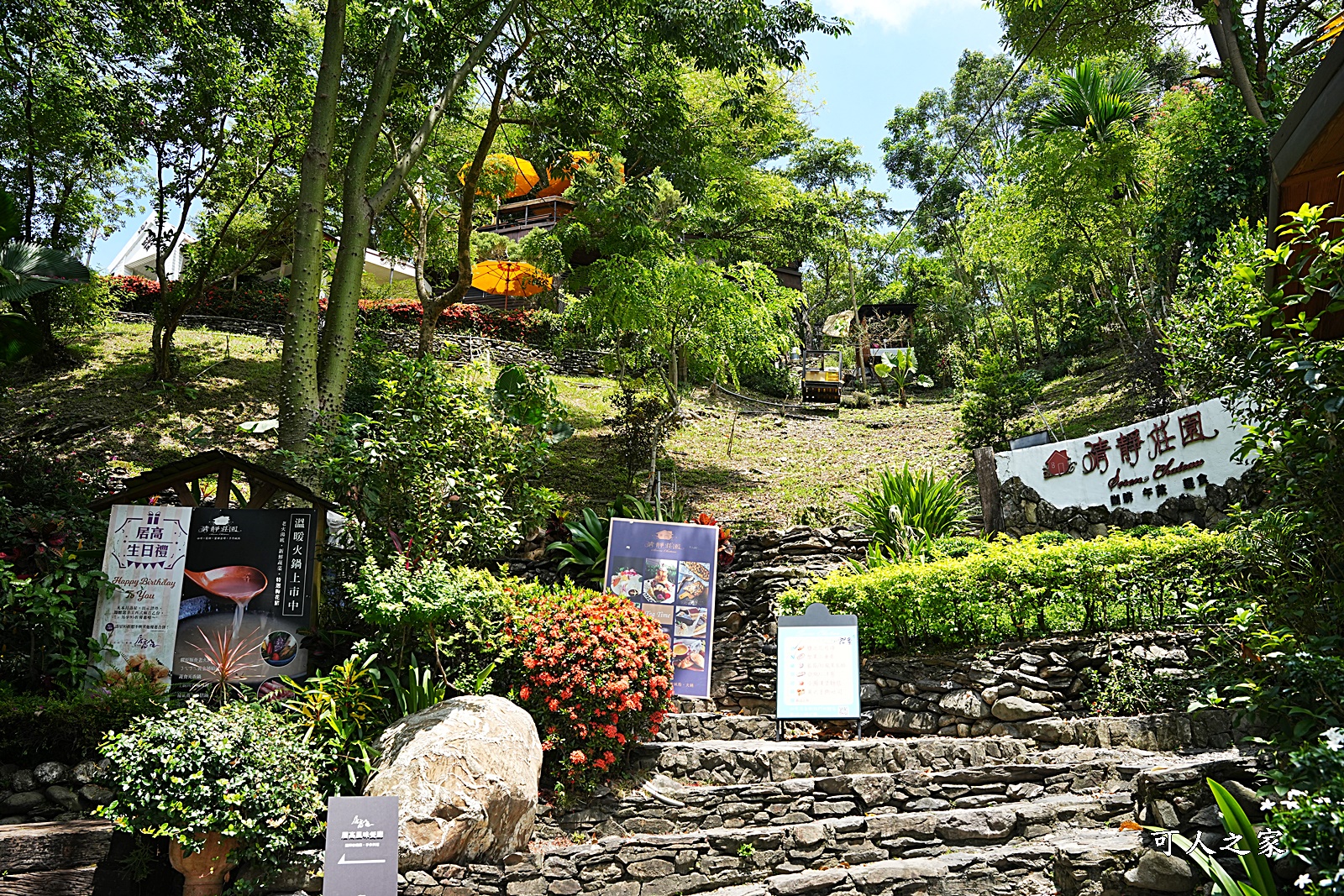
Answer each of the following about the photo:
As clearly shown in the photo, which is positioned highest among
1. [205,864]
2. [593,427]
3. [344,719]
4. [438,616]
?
[593,427]

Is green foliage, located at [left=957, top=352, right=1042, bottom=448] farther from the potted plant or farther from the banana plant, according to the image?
the potted plant

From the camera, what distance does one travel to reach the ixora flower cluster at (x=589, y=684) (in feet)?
22.0

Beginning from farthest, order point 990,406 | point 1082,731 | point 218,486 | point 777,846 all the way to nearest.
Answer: point 990,406, point 218,486, point 1082,731, point 777,846

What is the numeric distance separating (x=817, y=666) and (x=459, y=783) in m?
3.56

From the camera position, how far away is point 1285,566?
14.0 feet

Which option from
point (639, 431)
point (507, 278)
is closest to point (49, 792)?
point (639, 431)

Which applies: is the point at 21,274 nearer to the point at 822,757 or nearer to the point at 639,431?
the point at 639,431

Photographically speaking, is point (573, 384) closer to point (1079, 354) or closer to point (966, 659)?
point (1079, 354)

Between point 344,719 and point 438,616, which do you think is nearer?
point 344,719

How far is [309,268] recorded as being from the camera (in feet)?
31.8

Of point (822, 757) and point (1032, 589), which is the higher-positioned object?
point (1032, 589)

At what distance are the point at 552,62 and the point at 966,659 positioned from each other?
9595 mm

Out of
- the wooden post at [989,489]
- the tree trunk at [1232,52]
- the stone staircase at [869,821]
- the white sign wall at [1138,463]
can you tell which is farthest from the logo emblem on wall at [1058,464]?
the tree trunk at [1232,52]

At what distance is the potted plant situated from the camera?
16.9ft
